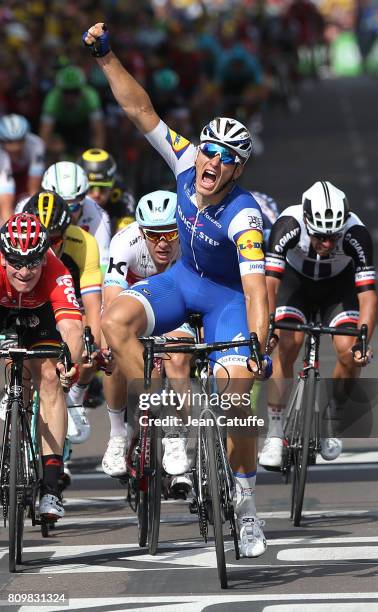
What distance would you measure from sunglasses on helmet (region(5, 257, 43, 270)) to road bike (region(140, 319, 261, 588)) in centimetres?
83

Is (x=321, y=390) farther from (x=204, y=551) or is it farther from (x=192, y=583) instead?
(x=192, y=583)

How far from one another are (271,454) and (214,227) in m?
2.13

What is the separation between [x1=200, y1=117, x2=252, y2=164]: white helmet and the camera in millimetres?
9016

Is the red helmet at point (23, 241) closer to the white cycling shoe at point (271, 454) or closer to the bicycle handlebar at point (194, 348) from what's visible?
the bicycle handlebar at point (194, 348)

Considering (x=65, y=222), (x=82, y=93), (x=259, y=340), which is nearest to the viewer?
(x=259, y=340)

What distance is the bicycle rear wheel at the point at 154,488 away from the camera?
9188 mm

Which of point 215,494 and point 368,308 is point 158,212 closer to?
point 368,308

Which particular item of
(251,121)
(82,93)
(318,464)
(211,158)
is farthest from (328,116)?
(211,158)

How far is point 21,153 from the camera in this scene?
16141 millimetres

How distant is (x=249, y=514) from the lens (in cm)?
875

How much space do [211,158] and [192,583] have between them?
210cm

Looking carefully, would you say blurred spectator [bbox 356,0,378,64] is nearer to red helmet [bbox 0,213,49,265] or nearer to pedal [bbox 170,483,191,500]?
pedal [bbox 170,483,191,500]

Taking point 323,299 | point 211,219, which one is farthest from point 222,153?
point 323,299

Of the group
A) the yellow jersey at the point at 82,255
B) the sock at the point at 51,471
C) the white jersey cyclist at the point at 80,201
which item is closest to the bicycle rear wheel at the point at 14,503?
the sock at the point at 51,471
